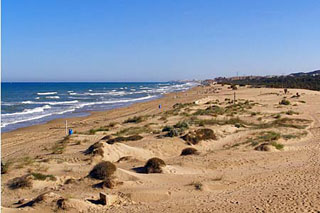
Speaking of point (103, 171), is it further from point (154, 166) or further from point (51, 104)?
point (51, 104)

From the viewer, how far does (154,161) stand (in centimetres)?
1278

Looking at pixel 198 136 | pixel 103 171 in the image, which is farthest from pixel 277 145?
pixel 103 171

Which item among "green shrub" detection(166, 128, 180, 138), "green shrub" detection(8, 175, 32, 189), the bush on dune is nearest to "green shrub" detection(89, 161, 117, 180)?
"green shrub" detection(8, 175, 32, 189)

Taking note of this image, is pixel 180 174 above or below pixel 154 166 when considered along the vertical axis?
below

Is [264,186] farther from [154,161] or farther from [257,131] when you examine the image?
[257,131]

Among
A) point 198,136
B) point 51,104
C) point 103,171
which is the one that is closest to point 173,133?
point 198,136

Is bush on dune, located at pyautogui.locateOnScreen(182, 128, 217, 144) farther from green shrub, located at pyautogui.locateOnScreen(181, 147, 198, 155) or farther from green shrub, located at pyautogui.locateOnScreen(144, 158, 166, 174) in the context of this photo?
green shrub, located at pyautogui.locateOnScreen(144, 158, 166, 174)

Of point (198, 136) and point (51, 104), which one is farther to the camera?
point (51, 104)

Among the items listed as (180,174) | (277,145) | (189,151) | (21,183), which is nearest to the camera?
(21,183)

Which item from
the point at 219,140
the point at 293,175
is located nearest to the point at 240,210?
the point at 293,175

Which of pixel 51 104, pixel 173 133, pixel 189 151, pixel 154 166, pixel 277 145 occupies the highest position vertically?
pixel 173 133

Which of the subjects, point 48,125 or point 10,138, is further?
point 48,125

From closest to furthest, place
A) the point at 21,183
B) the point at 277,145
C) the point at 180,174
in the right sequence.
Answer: the point at 21,183, the point at 180,174, the point at 277,145

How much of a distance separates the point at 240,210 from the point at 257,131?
512 inches
